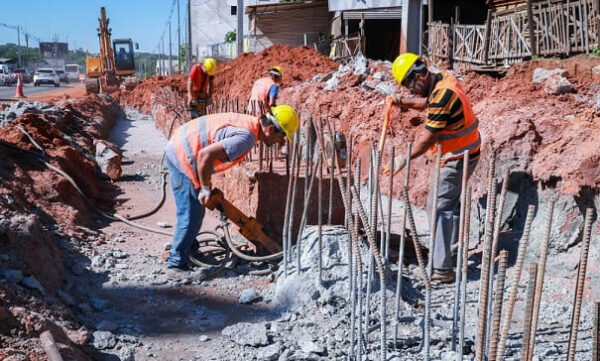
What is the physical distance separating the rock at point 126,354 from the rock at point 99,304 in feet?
2.29

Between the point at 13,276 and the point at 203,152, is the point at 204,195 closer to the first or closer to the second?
the point at 203,152

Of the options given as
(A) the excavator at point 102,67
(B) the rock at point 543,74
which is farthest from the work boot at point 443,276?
(A) the excavator at point 102,67

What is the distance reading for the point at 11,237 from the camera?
12.7 ft

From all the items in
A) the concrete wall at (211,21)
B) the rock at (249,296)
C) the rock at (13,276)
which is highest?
the concrete wall at (211,21)

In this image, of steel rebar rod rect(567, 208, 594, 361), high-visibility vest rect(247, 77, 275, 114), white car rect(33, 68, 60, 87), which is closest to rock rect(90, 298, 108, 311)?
steel rebar rod rect(567, 208, 594, 361)

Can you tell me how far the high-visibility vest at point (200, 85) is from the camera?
31.2 ft

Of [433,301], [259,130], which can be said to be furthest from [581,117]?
[259,130]

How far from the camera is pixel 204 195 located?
4246mm

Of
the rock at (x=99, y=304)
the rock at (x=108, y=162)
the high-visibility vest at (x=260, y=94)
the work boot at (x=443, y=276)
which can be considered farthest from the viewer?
the rock at (x=108, y=162)

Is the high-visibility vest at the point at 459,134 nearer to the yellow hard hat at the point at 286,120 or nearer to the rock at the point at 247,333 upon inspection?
the yellow hard hat at the point at 286,120

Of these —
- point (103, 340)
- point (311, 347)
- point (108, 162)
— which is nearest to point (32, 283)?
point (103, 340)

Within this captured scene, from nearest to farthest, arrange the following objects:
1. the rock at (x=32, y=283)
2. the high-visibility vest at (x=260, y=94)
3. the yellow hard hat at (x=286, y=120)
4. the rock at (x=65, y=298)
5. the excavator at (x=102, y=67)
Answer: the rock at (x=32, y=283), the rock at (x=65, y=298), the yellow hard hat at (x=286, y=120), the high-visibility vest at (x=260, y=94), the excavator at (x=102, y=67)

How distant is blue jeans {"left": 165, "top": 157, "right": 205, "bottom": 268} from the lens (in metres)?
4.50

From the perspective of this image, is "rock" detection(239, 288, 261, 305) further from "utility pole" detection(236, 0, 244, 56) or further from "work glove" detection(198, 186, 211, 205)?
"utility pole" detection(236, 0, 244, 56)
